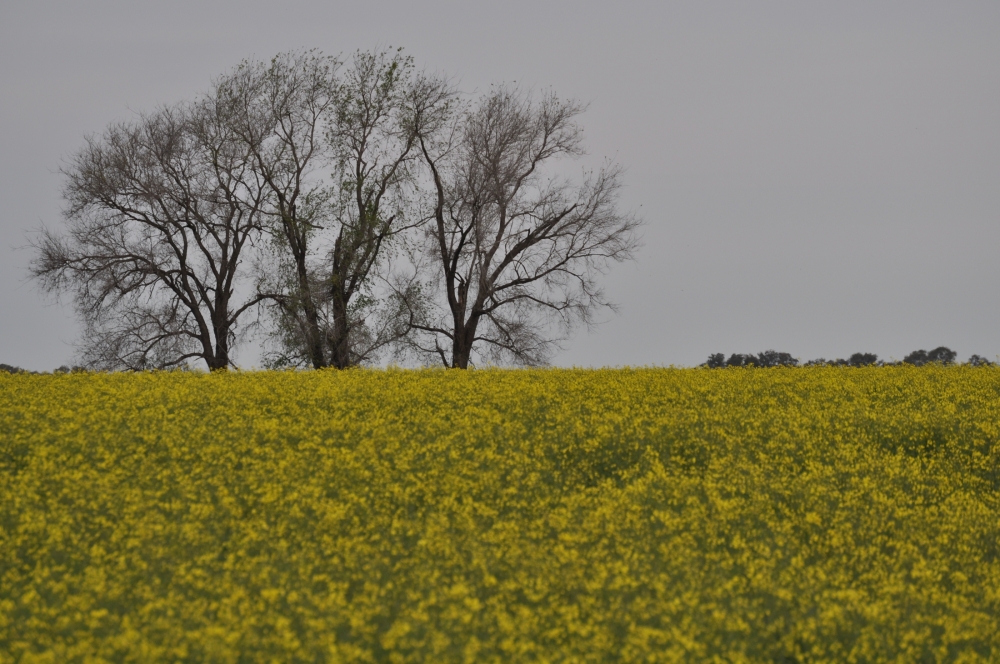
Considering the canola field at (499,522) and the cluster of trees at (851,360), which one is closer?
the canola field at (499,522)

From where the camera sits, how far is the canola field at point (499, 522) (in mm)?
8461

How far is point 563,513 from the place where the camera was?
1159 centimetres

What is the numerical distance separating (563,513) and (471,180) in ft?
77.7

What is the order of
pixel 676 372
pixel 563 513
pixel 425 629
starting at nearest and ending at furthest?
1. pixel 425 629
2. pixel 563 513
3. pixel 676 372

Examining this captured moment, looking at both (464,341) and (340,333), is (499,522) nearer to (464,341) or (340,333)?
(340,333)

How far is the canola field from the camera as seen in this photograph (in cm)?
846

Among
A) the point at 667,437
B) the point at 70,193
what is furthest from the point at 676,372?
the point at 70,193

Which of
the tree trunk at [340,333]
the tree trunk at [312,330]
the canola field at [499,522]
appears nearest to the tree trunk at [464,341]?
the tree trunk at [340,333]

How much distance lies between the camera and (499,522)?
35.5 ft

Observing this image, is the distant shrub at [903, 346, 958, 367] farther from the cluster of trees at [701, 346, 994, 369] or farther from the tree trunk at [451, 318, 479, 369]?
the tree trunk at [451, 318, 479, 369]

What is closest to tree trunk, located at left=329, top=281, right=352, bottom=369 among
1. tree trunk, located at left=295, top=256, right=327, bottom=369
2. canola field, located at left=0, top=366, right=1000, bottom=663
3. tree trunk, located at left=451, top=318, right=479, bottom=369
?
tree trunk, located at left=295, top=256, right=327, bottom=369

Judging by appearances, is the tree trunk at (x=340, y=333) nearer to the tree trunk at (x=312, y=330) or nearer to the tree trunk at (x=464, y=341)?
the tree trunk at (x=312, y=330)

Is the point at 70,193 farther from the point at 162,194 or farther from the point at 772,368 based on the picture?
the point at 772,368

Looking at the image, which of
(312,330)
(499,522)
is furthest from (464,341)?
(499,522)
